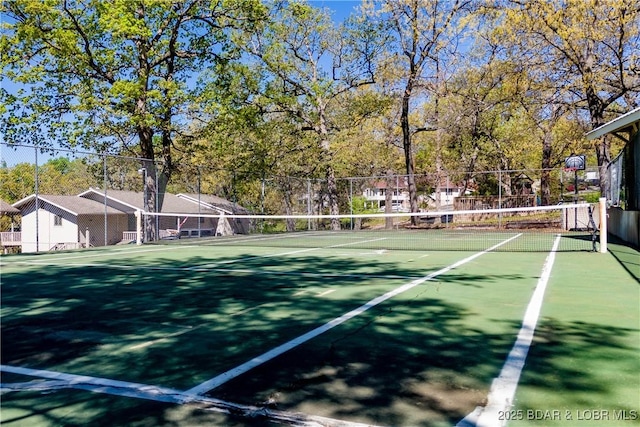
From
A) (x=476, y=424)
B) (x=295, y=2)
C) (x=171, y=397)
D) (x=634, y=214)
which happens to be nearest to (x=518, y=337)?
(x=476, y=424)

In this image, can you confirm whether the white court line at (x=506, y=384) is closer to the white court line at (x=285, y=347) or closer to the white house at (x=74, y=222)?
the white court line at (x=285, y=347)

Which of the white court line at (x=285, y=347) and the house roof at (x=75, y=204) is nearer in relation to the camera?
the white court line at (x=285, y=347)

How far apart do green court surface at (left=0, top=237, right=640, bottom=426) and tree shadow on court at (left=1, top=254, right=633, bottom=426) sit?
0.05 feet

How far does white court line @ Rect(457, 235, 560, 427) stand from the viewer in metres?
2.92

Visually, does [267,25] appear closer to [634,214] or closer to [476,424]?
[634,214]

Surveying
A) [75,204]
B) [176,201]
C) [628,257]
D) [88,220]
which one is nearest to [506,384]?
[628,257]

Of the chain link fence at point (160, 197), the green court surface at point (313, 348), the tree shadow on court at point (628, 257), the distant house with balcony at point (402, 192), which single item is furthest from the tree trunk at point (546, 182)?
the green court surface at point (313, 348)

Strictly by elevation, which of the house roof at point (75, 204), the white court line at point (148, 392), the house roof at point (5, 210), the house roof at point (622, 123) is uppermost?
the house roof at point (622, 123)

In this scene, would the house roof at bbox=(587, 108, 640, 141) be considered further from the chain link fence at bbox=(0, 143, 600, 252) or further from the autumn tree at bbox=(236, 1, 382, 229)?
the autumn tree at bbox=(236, 1, 382, 229)

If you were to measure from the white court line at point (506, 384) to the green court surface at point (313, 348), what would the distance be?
46 mm

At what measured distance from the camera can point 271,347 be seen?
444cm

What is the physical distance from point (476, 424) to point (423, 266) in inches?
283

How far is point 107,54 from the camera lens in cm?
2409

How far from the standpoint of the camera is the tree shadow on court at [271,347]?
3.15 m
